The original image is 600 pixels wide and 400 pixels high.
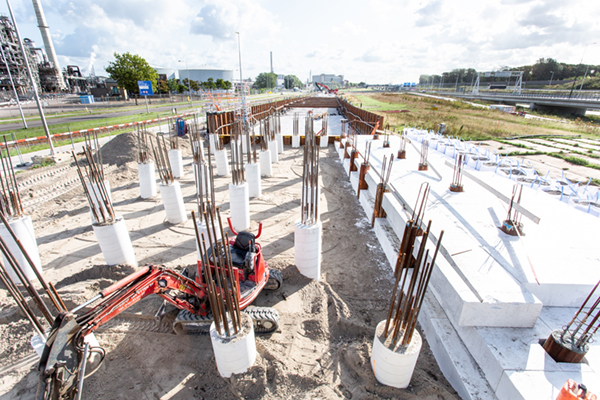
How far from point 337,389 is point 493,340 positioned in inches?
98.2

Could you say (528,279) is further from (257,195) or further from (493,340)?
(257,195)

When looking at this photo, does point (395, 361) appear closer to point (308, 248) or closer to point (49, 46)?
point (308, 248)

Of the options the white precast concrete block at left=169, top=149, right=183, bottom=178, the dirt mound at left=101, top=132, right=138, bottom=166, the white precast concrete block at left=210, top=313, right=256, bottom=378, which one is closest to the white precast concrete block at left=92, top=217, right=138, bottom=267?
the white precast concrete block at left=210, top=313, right=256, bottom=378

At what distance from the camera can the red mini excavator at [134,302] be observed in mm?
3232

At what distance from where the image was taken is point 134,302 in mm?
4324

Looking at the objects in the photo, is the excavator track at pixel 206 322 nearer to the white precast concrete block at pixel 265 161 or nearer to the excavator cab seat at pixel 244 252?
the excavator cab seat at pixel 244 252

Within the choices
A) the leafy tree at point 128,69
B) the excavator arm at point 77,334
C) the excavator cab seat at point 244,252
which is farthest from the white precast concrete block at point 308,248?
the leafy tree at point 128,69

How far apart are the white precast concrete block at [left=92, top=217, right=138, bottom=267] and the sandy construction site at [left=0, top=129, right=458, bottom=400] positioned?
0.29m

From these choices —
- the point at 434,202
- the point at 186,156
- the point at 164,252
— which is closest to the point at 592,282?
the point at 434,202

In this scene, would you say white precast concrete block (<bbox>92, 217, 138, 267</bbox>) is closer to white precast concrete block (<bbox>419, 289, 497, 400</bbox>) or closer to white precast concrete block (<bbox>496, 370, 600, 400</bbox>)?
white precast concrete block (<bbox>419, 289, 497, 400</bbox>)

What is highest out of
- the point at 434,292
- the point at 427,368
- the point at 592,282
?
the point at 592,282

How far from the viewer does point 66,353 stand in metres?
3.37

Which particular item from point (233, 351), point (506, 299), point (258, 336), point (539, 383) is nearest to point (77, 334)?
point (233, 351)

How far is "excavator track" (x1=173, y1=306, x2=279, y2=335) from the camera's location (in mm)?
5320
